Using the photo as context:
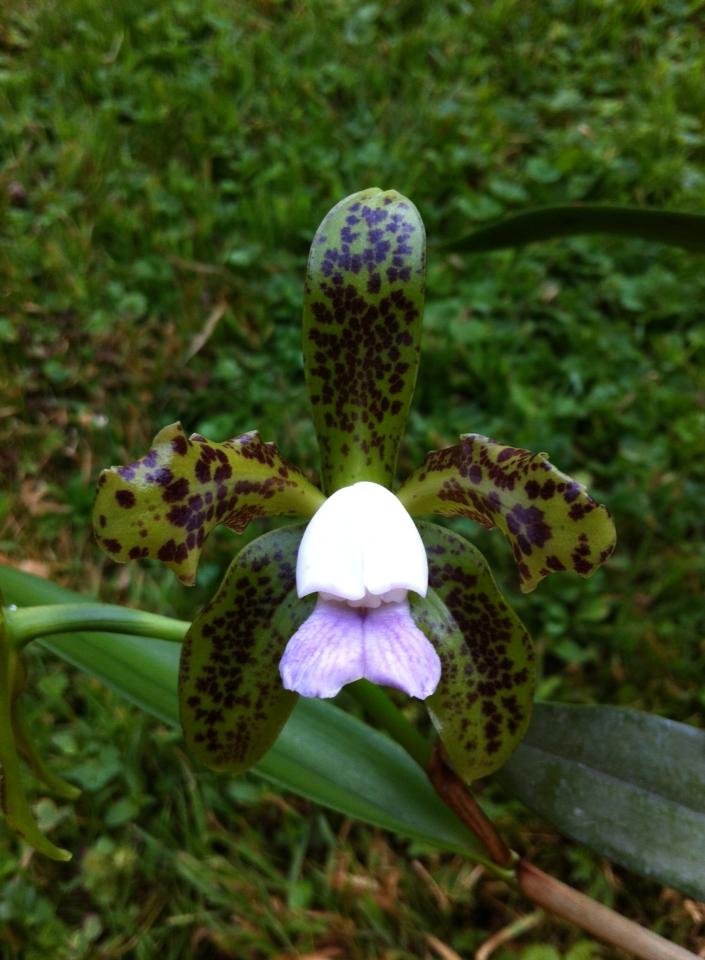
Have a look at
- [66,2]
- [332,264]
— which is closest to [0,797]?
[332,264]

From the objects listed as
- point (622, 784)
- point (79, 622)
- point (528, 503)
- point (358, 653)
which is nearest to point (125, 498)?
point (79, 622)

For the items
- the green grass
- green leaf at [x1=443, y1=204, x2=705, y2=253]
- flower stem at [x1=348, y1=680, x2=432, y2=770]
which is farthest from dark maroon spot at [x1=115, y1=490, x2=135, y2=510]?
the green grass

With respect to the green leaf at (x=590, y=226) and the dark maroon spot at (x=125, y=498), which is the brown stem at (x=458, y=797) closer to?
the dark maroon spot at (x=125, y=498)

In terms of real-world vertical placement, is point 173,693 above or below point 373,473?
below

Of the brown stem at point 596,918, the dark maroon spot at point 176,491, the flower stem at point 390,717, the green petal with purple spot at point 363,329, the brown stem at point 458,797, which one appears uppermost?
the green petal with purple spot at point 363,329

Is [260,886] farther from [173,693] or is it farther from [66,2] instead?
[66,2]

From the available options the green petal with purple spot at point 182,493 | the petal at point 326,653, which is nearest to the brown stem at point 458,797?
the petal at point 326,653
